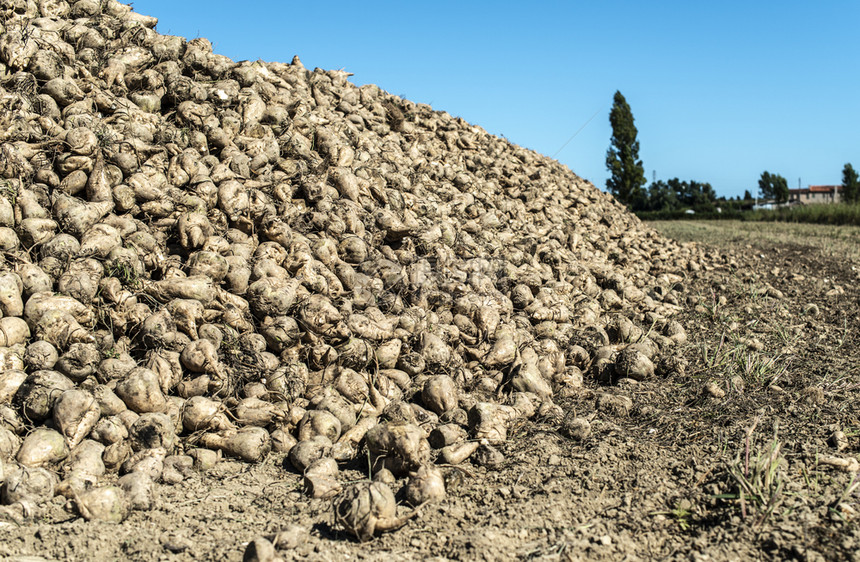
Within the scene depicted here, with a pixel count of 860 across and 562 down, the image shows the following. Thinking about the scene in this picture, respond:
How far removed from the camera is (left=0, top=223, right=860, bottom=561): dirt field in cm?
262

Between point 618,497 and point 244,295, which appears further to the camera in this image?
point 244,295

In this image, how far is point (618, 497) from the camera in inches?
118

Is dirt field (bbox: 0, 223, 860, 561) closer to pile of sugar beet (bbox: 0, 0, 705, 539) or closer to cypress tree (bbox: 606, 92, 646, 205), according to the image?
pile of sugar beet (bbox: 0, 0, 705, 539)

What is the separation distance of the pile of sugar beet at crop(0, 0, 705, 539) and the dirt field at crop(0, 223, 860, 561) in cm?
13

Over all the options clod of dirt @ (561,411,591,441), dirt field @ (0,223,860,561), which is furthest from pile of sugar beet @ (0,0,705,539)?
dirt field @ (0,223,860,561)

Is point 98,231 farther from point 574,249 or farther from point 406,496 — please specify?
point 574,249

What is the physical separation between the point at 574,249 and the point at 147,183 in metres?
4.07

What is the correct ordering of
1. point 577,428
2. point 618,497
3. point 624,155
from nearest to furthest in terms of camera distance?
point 618,497 < point 577,428 < point 624,155

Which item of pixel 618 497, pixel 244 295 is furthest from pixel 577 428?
pixel 244 295

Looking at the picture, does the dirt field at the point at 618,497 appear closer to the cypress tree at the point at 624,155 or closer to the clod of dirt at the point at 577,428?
the clod of dirt at the point at 577,428

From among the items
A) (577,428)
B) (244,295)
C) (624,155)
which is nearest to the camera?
(577,428)

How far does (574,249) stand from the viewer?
6730 mm

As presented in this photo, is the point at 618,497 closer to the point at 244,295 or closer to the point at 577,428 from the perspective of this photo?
the point at 577,428

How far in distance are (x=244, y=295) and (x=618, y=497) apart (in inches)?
99.7
